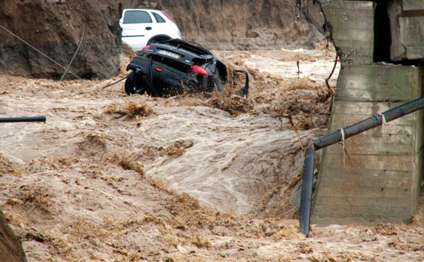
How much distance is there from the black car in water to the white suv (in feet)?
A: 26.7

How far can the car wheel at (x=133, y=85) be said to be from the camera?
79.2 feet

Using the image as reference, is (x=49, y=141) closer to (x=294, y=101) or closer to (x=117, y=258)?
(x=294, y=101)

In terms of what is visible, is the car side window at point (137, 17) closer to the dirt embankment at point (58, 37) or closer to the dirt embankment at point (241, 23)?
the dirt embankment at point (58, 37)

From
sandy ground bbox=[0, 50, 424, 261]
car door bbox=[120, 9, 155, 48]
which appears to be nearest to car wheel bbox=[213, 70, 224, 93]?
sandy ground bbox=[0, 50, 424, 261]

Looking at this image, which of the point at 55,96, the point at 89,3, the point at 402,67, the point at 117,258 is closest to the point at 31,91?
the point at 55,96

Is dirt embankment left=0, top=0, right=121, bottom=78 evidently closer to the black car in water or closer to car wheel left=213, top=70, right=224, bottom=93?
the black car in water

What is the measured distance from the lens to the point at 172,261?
1123cm

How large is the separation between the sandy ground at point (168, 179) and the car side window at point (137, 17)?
7.82 m

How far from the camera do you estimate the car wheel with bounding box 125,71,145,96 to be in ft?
79.2

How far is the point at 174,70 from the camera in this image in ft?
76.9

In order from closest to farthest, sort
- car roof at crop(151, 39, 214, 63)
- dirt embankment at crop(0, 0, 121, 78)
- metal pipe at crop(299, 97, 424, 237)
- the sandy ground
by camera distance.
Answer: the sandy ground → metal pipe at crop(299, 97, 424, 237) → car roof at crop(151, 39, 214, 63) → dirt embankment at crop(0, 0, 121, 78)

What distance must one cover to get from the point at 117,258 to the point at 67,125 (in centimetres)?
897

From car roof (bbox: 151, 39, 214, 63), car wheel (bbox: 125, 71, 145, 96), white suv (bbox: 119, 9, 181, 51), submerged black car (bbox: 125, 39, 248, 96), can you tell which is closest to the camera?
submerged black car (bbox: 125, 39, 248, 96)

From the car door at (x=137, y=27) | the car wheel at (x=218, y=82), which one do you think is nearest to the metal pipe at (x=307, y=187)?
the car wheel at (x=218, y=82)
